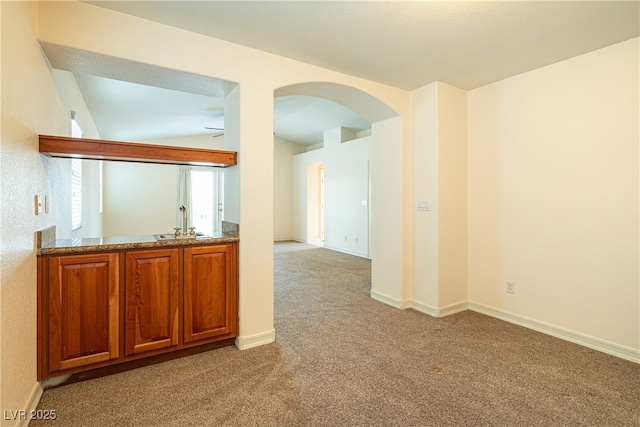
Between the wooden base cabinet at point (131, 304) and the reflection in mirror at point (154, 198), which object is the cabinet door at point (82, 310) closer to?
the wooden base cabinet at point (131, 304)

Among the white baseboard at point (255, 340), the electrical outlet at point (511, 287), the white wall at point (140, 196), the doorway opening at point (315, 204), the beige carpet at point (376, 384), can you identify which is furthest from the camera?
the doorway opening at point (315, 204)

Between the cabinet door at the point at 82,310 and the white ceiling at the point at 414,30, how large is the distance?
1732 millimetres

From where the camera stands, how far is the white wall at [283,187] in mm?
9586

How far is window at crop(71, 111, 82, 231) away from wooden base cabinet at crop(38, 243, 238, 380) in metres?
1.73

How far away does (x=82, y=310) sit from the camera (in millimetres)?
2070

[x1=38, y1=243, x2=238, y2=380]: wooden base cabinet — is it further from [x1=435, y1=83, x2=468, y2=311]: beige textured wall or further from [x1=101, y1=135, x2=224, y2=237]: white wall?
[x1=101, y1=135, x2=224, y2=237]: white wall

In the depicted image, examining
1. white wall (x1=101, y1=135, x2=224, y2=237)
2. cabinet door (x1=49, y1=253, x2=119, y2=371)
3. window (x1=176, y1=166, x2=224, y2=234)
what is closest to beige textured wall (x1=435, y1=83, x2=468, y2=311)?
cabinet door (x1=49, y1=253, x2=119, y2=371)

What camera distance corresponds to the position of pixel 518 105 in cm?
315

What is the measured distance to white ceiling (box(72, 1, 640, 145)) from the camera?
207 cm

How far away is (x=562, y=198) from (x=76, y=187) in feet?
16.7

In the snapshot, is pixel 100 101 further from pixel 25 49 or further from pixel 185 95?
pixel 25 49

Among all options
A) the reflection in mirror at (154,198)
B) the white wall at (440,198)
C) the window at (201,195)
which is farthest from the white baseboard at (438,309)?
the window at (201,195)

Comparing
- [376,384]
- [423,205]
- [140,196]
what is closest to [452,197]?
[423,205]

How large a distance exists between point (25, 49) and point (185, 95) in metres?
2.79
